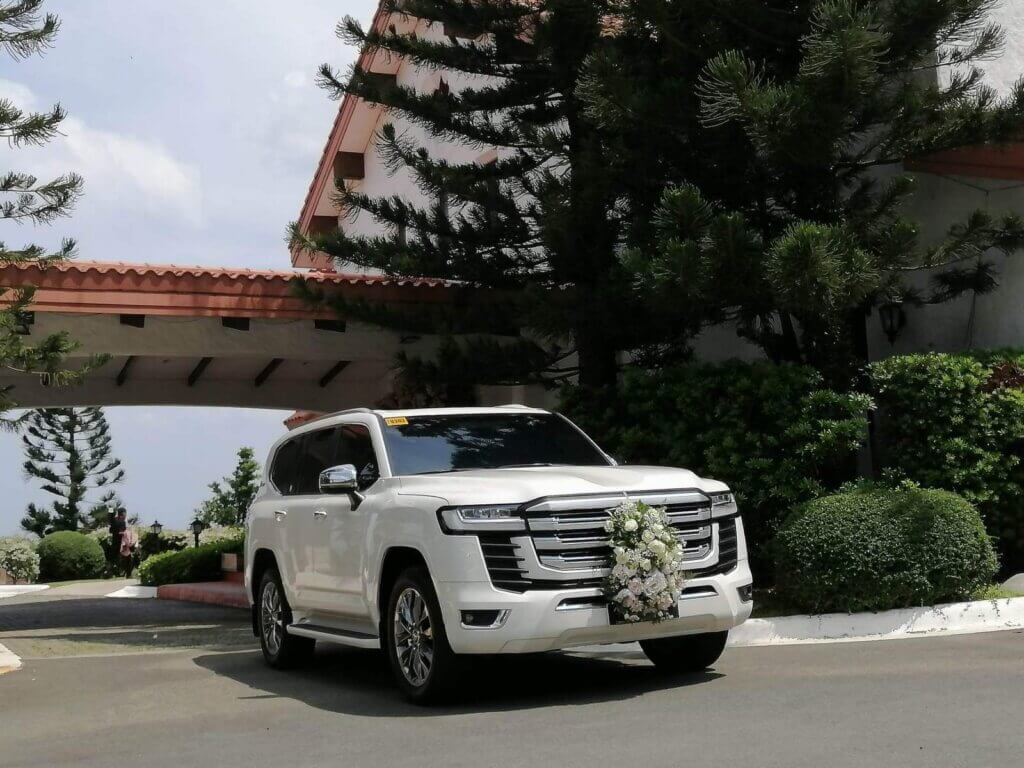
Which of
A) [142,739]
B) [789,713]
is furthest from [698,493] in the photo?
[142,739]

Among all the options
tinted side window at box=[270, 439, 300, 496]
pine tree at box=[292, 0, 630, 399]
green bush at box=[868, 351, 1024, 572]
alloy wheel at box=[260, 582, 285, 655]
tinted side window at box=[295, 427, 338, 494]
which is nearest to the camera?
tinted side window at box=[295, 427, 338, 494]

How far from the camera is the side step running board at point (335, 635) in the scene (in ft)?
29.2

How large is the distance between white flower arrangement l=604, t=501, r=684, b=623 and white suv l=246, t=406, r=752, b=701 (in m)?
0.09

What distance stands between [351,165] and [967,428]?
20.0 m

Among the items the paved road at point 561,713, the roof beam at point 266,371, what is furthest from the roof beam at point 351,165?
the paved road at point 561,713

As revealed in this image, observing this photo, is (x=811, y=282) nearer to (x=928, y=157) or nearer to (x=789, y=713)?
(x=928, y=157)

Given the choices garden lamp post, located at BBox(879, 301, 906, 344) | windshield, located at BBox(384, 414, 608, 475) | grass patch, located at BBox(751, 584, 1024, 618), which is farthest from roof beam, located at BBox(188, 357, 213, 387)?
windshield, located at BBox(384, 414, 608, 475)

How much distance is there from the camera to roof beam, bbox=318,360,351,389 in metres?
21.5

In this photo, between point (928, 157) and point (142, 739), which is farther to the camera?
point (928, 157)

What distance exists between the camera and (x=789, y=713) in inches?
282

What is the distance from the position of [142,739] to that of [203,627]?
8.82 m

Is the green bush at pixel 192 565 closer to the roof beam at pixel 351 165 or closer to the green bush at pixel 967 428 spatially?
the roof beam at pixel 351 165

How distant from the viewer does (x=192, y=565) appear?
27.5m

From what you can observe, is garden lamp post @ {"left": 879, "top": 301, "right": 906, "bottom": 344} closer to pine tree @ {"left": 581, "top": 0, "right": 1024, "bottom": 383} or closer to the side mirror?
pine tree @ {"left": 581, "top": 0, "right": 1024, "bottom": 383}
